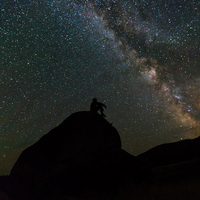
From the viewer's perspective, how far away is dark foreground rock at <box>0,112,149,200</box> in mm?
7121

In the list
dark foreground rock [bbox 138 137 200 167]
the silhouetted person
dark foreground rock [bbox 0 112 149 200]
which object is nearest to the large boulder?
dark foreground rock [bbox 0 112 149 200]

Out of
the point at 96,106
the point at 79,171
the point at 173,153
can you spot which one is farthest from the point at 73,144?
the point at 173,153

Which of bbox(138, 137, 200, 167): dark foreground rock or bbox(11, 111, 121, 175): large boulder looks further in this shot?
bbox(138, 137, 200, 167): dark foreground rock

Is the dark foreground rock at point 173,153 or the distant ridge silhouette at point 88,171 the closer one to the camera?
the distant ridge silhouette at point 88,171

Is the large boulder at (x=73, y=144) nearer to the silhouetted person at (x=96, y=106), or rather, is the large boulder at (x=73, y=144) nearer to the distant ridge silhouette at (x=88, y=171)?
the distant ridge silhouette at (x=88, y=171)

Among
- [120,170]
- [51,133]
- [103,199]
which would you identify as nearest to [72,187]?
[103,199]

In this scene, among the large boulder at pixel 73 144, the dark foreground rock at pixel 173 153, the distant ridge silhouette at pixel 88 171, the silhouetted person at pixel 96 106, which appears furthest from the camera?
the silhouetted person at pixel 96 106

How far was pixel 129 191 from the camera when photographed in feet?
22.0

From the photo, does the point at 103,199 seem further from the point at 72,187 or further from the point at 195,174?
the point at 195,174

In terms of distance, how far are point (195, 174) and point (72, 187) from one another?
5.75 metres

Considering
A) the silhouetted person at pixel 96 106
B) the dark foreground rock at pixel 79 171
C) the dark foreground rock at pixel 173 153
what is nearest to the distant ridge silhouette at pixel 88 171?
the dark foreground rock at pixel 79 171

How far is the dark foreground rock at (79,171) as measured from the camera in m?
7.12

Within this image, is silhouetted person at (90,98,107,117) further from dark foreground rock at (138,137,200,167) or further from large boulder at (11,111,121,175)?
dark foreground rock at (138,137,200,167)

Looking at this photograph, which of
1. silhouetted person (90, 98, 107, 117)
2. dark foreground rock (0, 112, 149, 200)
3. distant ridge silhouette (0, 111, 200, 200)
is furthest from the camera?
silhouetted person (90, 98, 107, 117)
